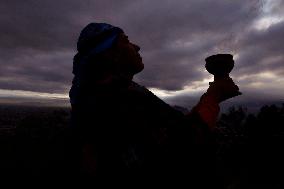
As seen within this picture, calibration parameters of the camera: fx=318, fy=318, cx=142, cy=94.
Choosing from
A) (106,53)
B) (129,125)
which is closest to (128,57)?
(106,53)

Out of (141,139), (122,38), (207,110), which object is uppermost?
(122,38)

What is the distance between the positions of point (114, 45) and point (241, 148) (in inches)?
676

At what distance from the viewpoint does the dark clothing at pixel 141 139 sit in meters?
2.11

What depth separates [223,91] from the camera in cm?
245

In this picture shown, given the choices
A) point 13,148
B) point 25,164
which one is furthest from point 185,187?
point 13,148

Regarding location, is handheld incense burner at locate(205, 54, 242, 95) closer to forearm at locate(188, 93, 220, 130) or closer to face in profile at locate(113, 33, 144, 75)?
forearm at locate(188, 93, 220, 130)

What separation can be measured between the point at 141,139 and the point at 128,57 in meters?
0.78

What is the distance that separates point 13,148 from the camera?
24.8 m

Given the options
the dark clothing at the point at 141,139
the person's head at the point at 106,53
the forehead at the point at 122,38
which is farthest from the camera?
the forehead at the point at 122,38

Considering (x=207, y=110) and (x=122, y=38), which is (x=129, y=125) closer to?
(x=207, y=110)

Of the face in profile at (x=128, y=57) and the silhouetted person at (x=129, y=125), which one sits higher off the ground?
the face in profile at (x=128, y=57)

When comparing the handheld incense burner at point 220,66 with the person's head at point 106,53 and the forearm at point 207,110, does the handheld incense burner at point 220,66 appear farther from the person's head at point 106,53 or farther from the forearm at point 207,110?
the person's head at point 106,53

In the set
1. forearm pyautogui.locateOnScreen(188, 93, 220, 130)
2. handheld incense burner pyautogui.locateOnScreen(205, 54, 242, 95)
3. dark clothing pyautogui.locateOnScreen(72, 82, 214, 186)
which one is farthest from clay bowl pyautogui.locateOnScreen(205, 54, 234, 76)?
dark clothing pyautogui.locateOnScreen(72, 82, 214, 186)

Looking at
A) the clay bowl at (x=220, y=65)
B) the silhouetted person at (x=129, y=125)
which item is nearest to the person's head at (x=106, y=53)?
the silhouetted person at (x=129, y=125)
